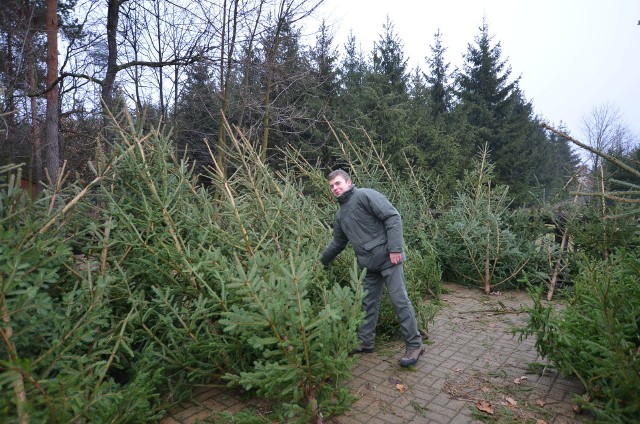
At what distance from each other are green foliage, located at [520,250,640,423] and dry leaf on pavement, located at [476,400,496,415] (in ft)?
2.12

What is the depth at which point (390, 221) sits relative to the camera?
13.4 ft

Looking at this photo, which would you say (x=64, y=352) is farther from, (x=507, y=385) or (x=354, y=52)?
(x=354, y=52)

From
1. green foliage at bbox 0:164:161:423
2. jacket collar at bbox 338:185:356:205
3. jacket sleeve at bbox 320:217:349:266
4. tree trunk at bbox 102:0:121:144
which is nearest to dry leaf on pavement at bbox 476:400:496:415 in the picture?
jacket sleeve at bbox 320:217:349:266

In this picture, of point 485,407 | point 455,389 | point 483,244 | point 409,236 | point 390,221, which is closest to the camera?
point 485,407

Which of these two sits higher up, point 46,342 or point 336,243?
point 336,243

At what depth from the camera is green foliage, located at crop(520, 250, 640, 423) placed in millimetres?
2699

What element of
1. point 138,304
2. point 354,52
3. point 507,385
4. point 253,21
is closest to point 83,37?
point 253,21

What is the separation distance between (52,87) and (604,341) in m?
11.3

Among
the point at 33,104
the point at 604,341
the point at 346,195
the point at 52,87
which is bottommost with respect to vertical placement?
the point at 604,341

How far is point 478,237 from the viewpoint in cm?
764

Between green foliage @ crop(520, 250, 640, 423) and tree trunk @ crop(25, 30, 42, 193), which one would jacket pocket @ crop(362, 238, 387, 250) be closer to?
green foliage @ crop(520, 250, 640, 423)

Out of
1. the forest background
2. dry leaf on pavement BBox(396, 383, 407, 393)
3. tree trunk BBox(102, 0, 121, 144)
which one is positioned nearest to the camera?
the forest background

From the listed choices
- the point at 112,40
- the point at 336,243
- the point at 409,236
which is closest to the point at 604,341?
the point at 336,243

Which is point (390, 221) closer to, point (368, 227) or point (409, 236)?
point (368, 227)
